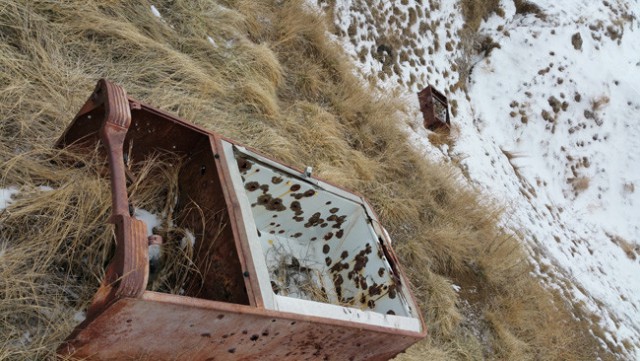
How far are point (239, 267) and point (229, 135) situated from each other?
176cm

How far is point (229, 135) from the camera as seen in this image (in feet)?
11.7

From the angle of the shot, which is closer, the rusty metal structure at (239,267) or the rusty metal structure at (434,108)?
the rusty metal structure at (239,267)

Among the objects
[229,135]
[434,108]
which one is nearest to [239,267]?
[229,135]

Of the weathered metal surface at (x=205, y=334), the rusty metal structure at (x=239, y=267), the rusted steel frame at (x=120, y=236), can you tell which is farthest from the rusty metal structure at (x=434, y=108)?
the rusted steel frame at (x=120, y=236)

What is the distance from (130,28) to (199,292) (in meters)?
2.24

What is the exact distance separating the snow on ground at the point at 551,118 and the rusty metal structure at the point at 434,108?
0.37ft

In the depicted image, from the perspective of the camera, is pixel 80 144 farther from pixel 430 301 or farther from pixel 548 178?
pixel 548 178

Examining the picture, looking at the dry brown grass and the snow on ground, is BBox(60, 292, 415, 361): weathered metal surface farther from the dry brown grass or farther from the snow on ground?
the snow on ground

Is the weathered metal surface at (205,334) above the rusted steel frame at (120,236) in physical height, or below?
below

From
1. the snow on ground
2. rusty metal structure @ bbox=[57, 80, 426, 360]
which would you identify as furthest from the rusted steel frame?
the snow on ground

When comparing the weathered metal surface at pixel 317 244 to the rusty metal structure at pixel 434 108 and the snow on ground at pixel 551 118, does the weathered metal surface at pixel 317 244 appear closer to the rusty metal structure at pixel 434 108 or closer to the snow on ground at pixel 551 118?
the snow on ground at pixel 551 118

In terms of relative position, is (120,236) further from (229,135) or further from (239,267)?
(229,135)

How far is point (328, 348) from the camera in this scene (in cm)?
217

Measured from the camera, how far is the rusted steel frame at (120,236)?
4.83 ft
